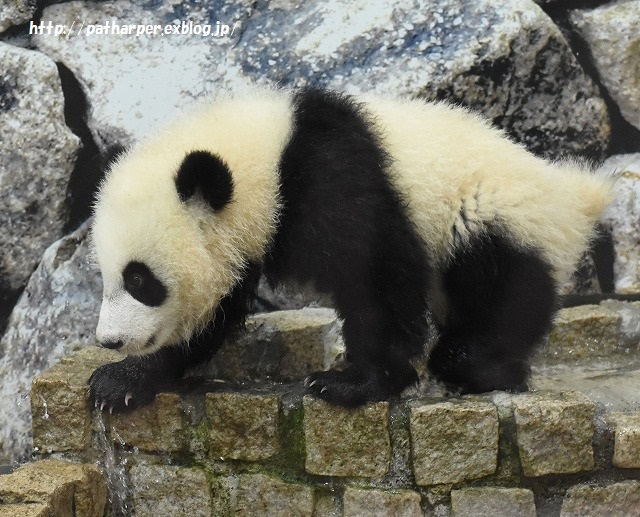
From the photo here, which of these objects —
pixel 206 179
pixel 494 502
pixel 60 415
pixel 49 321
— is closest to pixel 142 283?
pixel 206 179

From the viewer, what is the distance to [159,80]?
452cm

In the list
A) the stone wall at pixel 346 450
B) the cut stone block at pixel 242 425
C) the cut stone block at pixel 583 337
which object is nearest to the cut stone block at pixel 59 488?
the stone wall at pixel 346 450

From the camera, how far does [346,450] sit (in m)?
3.28

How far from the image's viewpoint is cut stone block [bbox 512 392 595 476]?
317 centimetres

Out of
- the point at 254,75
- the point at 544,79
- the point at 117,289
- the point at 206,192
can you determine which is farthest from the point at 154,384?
the point at 544,79

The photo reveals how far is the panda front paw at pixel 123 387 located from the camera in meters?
3.43

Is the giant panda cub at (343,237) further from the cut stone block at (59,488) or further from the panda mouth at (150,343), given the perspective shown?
the cut stone block at (59,488)

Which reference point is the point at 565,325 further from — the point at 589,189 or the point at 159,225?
the point at 159,225

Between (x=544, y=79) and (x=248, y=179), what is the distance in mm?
2086

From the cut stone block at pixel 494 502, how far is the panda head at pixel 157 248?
1121 mm

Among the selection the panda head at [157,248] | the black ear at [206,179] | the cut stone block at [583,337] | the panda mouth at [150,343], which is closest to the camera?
the black ear at [206,179]

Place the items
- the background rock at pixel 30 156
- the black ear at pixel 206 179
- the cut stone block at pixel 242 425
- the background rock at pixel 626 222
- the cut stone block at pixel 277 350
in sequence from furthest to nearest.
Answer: the background rock at pixel 626 222, the background rock at pixel 30 156, the cut stone block at pixel 277 350, the cut stone block at pixel 242 425, the black ear at pixel 206 179

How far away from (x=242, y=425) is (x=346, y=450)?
390 millimetres

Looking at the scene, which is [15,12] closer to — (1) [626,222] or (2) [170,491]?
(2) [170,491]
